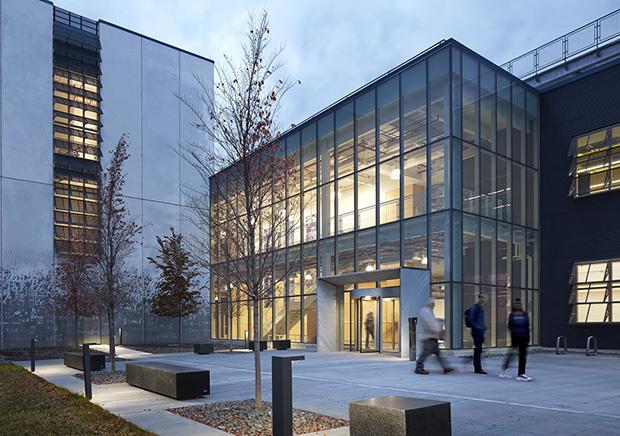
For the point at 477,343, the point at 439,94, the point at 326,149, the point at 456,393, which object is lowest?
the point at 456,393

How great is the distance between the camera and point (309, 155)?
28672 millimetres

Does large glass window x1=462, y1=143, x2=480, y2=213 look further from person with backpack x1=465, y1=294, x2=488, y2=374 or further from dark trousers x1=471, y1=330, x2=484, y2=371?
dark trousers x1=471, y1=330, x2=484, y2=371

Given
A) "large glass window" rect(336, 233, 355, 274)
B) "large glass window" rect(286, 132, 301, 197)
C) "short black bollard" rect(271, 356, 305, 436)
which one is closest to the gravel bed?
"short black bollard" rect(271, 356, 305, 436)

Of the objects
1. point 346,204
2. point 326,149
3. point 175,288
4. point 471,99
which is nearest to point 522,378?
point 471,99

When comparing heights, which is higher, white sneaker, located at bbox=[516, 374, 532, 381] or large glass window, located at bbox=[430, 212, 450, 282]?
large glass window, located at bbox=[430, 212, 450, 282]

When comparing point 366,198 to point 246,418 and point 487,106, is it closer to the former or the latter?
point 487,106

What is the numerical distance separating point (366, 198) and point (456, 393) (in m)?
14.3

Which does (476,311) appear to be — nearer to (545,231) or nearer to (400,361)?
(400,361)

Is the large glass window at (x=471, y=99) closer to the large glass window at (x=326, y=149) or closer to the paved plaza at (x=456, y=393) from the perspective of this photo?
the large glass window at (x=326, y=149)

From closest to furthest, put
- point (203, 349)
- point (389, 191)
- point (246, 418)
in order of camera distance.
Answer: point (246, 418), point (389, 191), point (203, 349)

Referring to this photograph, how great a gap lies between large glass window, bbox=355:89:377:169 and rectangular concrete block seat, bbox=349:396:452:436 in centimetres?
1895

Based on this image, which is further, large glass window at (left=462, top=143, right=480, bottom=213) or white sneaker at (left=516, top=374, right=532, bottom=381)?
large glass window at (left=462, top=143, right=480, bottom=213)

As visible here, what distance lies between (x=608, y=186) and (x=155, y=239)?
92.4 feet

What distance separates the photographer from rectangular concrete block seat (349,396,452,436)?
5551 millimetres
